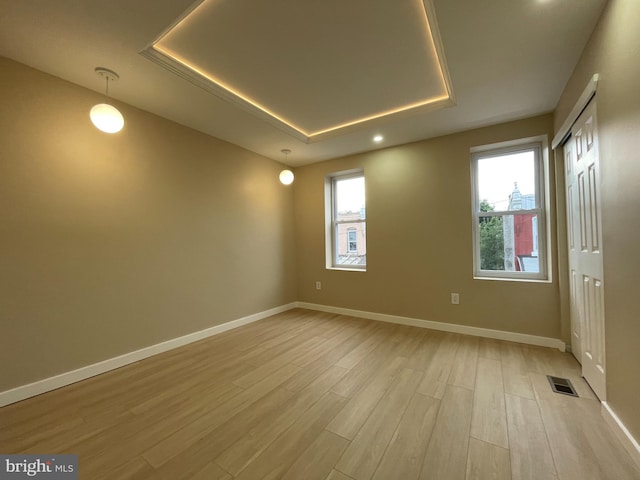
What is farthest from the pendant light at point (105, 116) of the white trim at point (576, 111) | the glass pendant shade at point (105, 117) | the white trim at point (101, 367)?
the white trim at point (576, 111)

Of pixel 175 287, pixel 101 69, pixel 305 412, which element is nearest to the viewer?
pixel 305 412

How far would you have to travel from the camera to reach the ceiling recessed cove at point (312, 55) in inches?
64.9

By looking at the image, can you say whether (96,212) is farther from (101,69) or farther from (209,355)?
(209,355)

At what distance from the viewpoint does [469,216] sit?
3137mm

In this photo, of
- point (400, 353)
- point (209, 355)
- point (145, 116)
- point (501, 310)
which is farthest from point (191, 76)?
point (501, 310)

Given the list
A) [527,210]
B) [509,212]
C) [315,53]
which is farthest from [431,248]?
[315,53]

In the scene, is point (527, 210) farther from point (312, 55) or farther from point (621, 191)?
point (312, 55)

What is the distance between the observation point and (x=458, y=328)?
10.5ft

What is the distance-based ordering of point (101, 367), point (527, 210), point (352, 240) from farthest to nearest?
point (352, 240), point (527, 210), point (101, 367)

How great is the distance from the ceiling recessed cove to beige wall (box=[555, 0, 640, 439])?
0.96m

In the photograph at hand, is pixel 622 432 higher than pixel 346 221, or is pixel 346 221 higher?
pixel 346 221

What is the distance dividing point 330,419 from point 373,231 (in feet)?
8.71

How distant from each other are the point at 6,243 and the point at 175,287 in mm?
1320

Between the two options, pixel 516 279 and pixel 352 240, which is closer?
pixel 516 279
